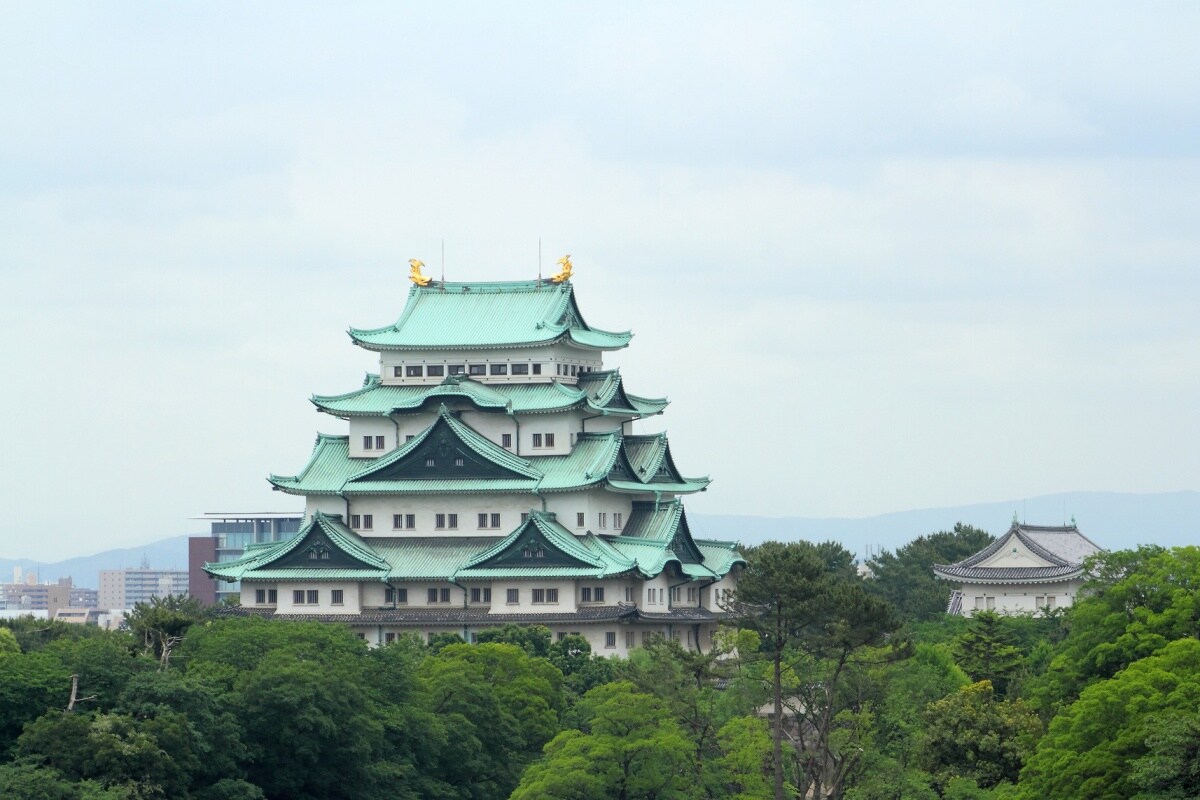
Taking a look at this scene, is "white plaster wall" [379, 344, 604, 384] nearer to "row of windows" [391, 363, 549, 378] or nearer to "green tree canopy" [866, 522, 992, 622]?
"row of windows" [391, 363, 549, 378]

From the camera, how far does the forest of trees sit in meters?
52.0

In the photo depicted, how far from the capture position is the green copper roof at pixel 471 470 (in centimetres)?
9306

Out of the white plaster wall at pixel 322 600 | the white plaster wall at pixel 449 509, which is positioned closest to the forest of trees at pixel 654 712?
the white plaster wall at pixel 322 600

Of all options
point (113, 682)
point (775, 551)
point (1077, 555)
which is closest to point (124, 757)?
point (113, 682)

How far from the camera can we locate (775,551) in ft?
212

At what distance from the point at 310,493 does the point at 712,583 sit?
56.5 ft

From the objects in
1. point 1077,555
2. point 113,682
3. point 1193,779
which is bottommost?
point 1193,779

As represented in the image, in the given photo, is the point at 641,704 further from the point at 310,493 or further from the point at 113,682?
the point at 310,493

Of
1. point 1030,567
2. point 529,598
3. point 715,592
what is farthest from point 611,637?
point 1030,567

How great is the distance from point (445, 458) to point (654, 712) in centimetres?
3299

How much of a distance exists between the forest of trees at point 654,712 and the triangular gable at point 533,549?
50.1ft

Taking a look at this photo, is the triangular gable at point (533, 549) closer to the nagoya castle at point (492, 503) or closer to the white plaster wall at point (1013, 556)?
the nagoya castle at point (492, 503)

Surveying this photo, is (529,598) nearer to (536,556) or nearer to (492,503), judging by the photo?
(536,556)

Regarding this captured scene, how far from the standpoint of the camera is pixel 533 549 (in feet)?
299
